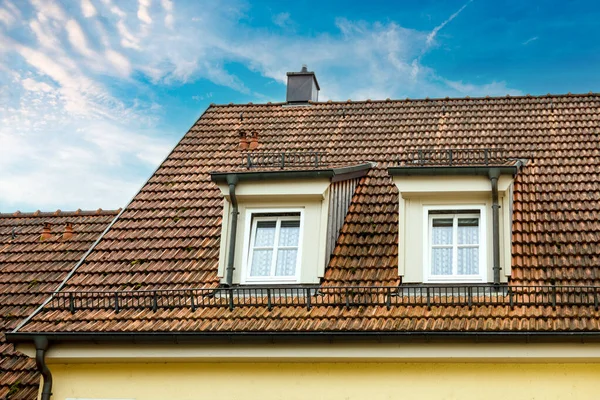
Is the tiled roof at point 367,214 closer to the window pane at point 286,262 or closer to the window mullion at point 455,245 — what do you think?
the window pane at point 286,262

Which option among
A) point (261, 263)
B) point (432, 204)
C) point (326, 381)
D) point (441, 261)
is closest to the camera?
point (326, 381)

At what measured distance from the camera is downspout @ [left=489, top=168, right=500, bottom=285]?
11344 mm

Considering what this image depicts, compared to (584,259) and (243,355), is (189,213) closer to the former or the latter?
(243,355)

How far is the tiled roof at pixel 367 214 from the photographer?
11.1 metres

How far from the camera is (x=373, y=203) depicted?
43.3 feet

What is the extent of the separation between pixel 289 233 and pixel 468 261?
267cm

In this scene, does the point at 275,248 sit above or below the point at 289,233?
below

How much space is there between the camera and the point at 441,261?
11.8 m

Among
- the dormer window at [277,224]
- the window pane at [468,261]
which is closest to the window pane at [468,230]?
the window pane at [468,261]

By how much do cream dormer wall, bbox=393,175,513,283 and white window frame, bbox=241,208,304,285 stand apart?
1.48m

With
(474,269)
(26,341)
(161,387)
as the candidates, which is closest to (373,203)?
(474,269)

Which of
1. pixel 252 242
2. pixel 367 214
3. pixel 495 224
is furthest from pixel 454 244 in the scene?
pixel 252 242

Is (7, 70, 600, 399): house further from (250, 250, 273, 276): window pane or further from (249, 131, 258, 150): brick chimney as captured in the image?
(249, 131, 258, 150): brick chimney

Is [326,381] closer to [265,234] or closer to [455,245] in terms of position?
[265,234]
